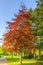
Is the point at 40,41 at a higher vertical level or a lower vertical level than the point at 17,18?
lower

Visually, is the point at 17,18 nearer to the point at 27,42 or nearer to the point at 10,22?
the point at 10,22

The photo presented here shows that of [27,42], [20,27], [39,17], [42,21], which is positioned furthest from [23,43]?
[39,17]

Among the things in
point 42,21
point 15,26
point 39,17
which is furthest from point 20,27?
point 39,17

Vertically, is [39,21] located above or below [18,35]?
above

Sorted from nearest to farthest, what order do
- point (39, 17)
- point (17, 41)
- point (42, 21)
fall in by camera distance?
point (17, 41) → point (42, 21) → point (39, 17)

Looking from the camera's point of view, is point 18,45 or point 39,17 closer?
point 18,45

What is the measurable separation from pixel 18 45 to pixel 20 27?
257 cm

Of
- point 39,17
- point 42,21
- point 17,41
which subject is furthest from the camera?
point 39,17

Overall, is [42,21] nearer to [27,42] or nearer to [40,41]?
[40,41]

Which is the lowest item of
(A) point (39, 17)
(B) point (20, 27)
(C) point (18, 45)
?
(C) point (18, 45)

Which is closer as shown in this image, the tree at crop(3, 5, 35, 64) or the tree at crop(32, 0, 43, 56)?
the tree at crop(3, 5, 35, 64)

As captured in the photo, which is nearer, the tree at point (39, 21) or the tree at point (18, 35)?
the tree at point (18, 35)

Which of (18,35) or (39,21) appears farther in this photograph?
(39,21)

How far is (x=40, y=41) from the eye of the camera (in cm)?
3200
